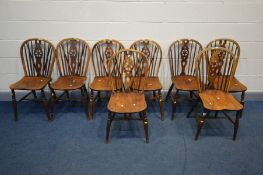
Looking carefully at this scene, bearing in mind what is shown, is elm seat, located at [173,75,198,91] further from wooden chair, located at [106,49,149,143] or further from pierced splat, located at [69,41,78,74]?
pierced splat, located at [69,41,78,74]

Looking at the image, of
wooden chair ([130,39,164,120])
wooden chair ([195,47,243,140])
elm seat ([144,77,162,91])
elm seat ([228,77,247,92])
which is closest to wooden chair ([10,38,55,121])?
wooden chair ([130,39,164,120])

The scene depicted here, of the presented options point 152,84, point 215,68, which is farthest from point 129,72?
point 215,68

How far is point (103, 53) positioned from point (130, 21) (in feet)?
1.63

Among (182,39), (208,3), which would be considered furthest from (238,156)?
(208,3)

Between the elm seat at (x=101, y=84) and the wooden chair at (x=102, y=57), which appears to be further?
the wooden chair at (x=102, y=57)

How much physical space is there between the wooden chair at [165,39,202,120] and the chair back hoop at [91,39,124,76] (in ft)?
2.11

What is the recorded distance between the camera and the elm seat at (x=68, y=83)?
2.80m

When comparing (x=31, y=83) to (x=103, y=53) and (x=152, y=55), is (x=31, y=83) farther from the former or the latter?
(x=152, y=55)

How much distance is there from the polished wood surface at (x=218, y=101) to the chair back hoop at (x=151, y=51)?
0.72 m

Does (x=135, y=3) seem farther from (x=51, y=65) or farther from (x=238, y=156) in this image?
(x=238, y=156)

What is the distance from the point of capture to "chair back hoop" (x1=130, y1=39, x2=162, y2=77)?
120 inches

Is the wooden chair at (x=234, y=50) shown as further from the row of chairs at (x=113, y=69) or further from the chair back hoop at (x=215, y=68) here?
the chair back hoop at (x=215, y=68)

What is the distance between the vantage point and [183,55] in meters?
3.07

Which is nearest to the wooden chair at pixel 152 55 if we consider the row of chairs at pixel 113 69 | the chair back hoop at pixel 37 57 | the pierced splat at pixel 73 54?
the row of chairs at pixel 113 69
